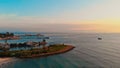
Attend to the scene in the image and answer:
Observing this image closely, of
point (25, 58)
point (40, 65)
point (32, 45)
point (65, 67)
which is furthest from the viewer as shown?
point (32, 45)

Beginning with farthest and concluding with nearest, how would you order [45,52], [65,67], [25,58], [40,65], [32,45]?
[32,45] → [45,52] → [25,58] → [40,65] → [65,67]

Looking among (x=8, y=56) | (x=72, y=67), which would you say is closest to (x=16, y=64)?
(x=8, y=56)

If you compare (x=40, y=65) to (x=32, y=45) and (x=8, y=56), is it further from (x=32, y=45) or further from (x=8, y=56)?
(x=32, y=45)

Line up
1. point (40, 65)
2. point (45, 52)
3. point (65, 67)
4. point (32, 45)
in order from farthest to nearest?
point (32, 45) < point (45, 52) < point (40, 65) < point (65, 67)

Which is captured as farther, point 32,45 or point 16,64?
point 32,45

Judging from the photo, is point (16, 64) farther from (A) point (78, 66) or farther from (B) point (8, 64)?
(A) point (78, 66)

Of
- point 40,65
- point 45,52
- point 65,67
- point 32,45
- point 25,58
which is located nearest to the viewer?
point 65,67

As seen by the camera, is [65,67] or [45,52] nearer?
[65,67]

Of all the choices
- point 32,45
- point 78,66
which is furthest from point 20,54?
point 32,45

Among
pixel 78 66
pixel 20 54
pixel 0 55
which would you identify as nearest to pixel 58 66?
pixel 78 66
